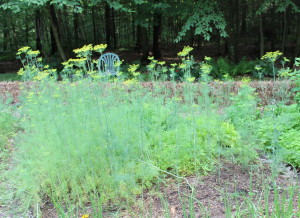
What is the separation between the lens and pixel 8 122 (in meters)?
4.50

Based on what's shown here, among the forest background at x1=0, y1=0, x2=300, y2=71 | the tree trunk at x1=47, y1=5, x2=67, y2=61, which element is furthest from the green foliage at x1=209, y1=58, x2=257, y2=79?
the tree trunk at x1=47, y1=5, x2=67, y2=61

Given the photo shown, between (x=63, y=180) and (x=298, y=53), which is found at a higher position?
(x=298, y=53)

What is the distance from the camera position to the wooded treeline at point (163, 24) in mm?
8727

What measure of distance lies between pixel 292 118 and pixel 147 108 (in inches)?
72.1

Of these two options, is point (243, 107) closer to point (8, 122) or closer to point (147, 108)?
point (147, 108)

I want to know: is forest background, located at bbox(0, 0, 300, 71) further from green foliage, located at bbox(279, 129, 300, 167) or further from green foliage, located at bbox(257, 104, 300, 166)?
green foliage, located at bbox(279, 129, 300, 167)

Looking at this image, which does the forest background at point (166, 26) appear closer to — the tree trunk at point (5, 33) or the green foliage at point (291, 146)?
the tree trunk at point (5, 33)

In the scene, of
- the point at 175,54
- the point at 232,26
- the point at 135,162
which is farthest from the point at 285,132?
the point at 175,54

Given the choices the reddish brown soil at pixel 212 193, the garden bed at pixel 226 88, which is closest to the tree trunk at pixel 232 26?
the garden bed at pixel 226 88

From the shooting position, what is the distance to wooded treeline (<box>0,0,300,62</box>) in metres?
8.73

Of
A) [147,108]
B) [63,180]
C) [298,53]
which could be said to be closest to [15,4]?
[147,108]

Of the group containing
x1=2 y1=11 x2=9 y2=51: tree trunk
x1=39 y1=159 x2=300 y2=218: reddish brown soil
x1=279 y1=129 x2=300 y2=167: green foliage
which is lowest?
x1=39 y1=159 x2=300 y2=218: reddish brown soil

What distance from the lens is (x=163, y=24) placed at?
1465 cm

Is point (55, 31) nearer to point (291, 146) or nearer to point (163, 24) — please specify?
point (163, 24)
